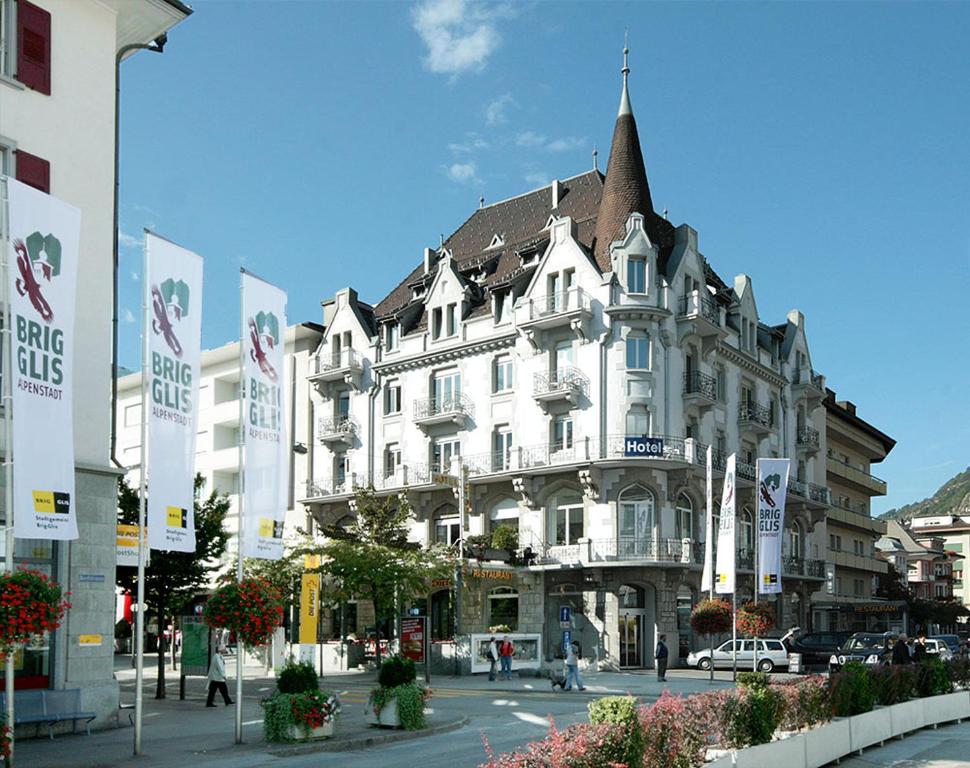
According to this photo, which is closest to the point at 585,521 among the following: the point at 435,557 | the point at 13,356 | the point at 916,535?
the point at 435,557

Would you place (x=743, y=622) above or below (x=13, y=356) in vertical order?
below

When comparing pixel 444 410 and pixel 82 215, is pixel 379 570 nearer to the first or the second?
pixel 444 410

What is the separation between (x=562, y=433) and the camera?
5225 cm

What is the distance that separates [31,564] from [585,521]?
3241 cm

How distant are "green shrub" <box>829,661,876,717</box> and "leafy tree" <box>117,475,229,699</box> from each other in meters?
16.2

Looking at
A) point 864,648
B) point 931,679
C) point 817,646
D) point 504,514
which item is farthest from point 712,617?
point 931,679

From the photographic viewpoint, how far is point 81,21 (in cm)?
2314

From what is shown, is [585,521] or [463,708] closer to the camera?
[463,708]

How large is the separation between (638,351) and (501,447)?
8.44m

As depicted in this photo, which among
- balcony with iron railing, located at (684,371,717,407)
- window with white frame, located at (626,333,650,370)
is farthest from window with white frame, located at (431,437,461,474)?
balcony with iron railing, located at (684,371,717,407)

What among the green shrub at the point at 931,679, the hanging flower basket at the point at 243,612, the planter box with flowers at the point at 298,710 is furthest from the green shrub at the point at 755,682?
the green shrub at the point at 931,679

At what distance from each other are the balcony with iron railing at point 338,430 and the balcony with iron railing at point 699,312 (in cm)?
1902

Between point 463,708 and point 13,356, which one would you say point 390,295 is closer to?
point 463,708

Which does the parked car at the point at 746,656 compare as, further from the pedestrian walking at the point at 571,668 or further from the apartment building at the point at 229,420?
the apartment building at the point at 229,420
